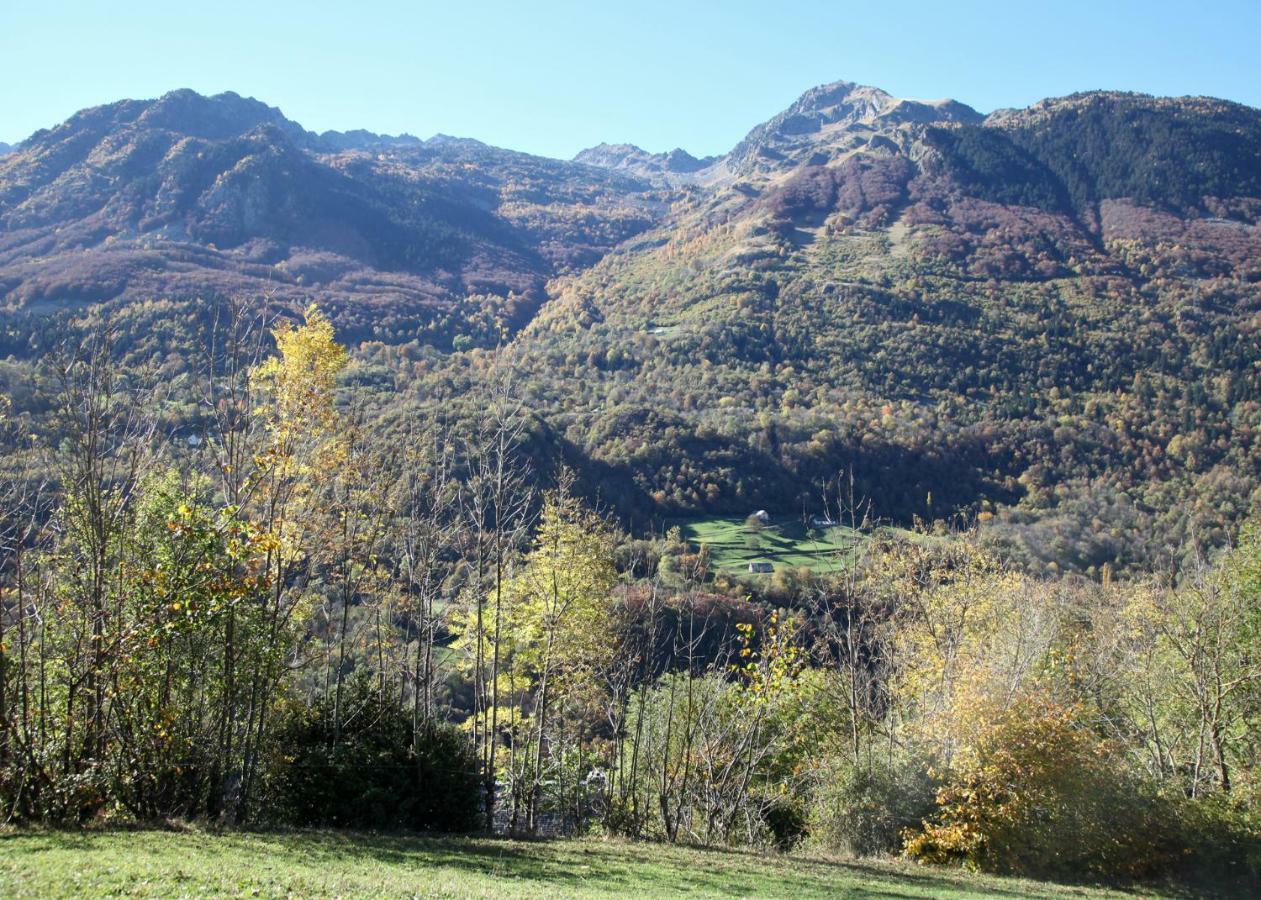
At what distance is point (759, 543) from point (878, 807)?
219ft

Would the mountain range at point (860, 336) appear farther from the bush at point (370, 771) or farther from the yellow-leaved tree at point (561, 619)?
the bush at point (370, 771)

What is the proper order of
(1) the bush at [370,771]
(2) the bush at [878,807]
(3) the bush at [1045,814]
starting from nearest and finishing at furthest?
(1) the bush at [370,771], (3) the bush at [1045,814], (2) the bush at [878,807]

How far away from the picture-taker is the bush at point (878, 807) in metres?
20.0

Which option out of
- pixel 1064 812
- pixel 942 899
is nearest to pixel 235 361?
pixel 942 899

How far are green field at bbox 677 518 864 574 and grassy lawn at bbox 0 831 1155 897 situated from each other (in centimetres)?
5480

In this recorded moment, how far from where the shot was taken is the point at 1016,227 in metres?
190

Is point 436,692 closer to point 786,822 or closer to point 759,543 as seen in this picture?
point 786,822

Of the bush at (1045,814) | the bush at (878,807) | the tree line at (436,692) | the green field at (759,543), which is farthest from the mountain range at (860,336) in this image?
the bush at (1045,814)

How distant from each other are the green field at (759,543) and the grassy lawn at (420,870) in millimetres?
54798

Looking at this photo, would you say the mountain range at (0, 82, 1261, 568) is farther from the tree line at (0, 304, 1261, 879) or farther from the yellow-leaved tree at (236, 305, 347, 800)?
the yellow-leaved tree at (236, 305, 347, 800)

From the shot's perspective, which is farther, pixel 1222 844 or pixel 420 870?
pixel 1222 844

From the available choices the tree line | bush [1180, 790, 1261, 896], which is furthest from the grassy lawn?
bush [1180, 790, 1261, 896]

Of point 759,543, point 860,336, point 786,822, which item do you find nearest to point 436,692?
point 786,822

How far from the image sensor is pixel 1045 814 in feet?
63.2
